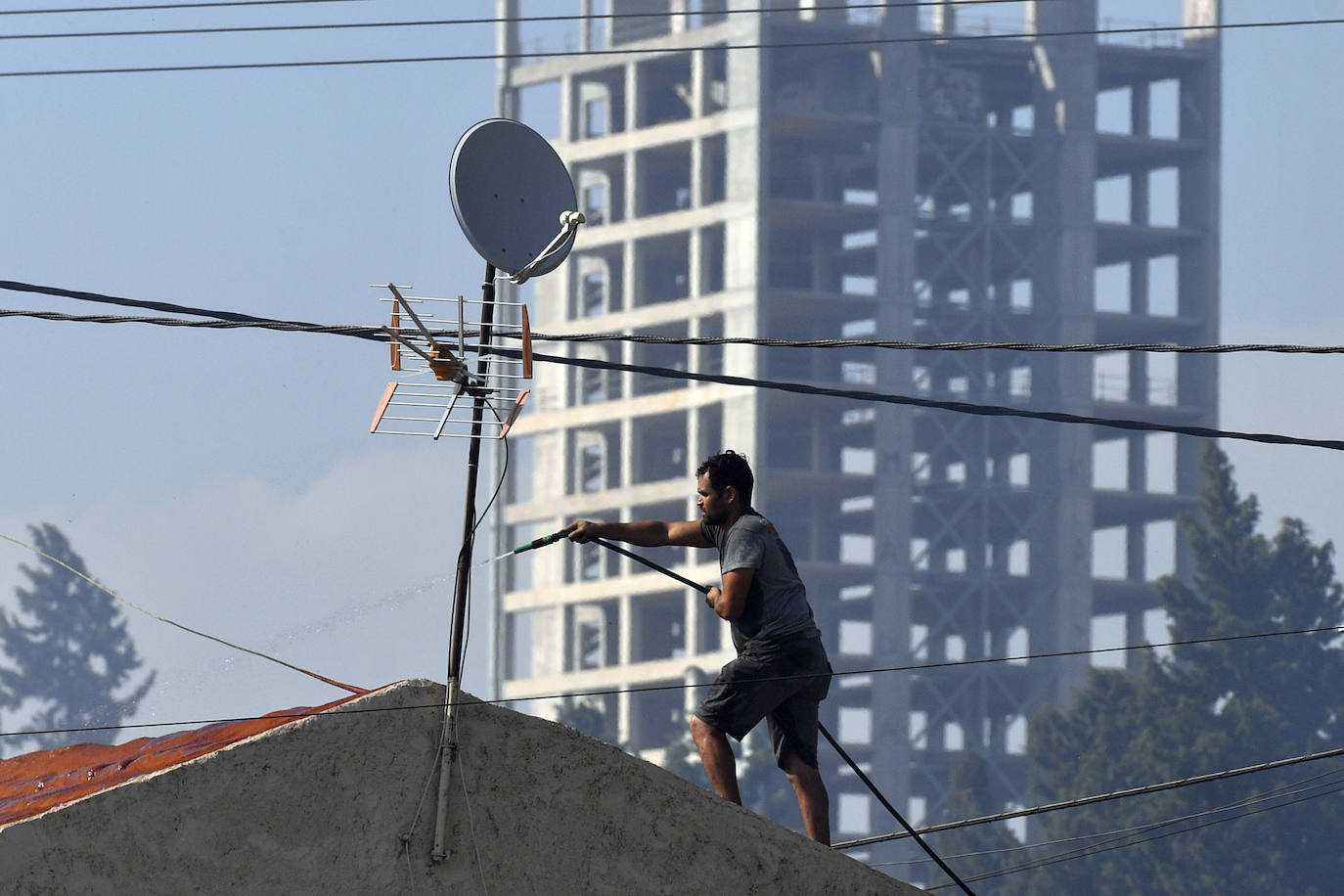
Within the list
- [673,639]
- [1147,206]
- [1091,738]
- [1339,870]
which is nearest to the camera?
[1339,870]

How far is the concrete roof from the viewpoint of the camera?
792 centimetres

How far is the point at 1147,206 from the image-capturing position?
105250 mm

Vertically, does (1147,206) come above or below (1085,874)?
above

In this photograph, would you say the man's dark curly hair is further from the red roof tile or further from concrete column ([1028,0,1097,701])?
concrete column ([1028,0,1097,701])

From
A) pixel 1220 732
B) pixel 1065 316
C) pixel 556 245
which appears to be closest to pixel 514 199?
pixel 556 245

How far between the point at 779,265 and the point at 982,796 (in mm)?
31556

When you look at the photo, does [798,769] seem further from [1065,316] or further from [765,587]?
[1065,316]

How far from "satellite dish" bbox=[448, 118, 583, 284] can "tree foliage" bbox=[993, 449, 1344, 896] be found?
59.4 metres

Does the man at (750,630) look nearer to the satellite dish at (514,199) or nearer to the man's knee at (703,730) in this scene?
the man's knee at (703,730)

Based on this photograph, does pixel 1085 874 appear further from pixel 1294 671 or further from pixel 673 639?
pixel 673 639

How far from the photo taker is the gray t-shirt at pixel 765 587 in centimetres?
933

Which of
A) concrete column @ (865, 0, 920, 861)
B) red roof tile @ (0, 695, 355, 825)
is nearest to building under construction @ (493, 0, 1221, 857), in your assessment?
concrete column @ (865, 0, 920, 861)

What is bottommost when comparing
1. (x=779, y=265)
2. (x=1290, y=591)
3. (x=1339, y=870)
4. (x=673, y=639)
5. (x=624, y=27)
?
(x=1339, y=870)

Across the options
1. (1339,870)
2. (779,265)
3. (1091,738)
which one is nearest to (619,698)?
(779,265)
